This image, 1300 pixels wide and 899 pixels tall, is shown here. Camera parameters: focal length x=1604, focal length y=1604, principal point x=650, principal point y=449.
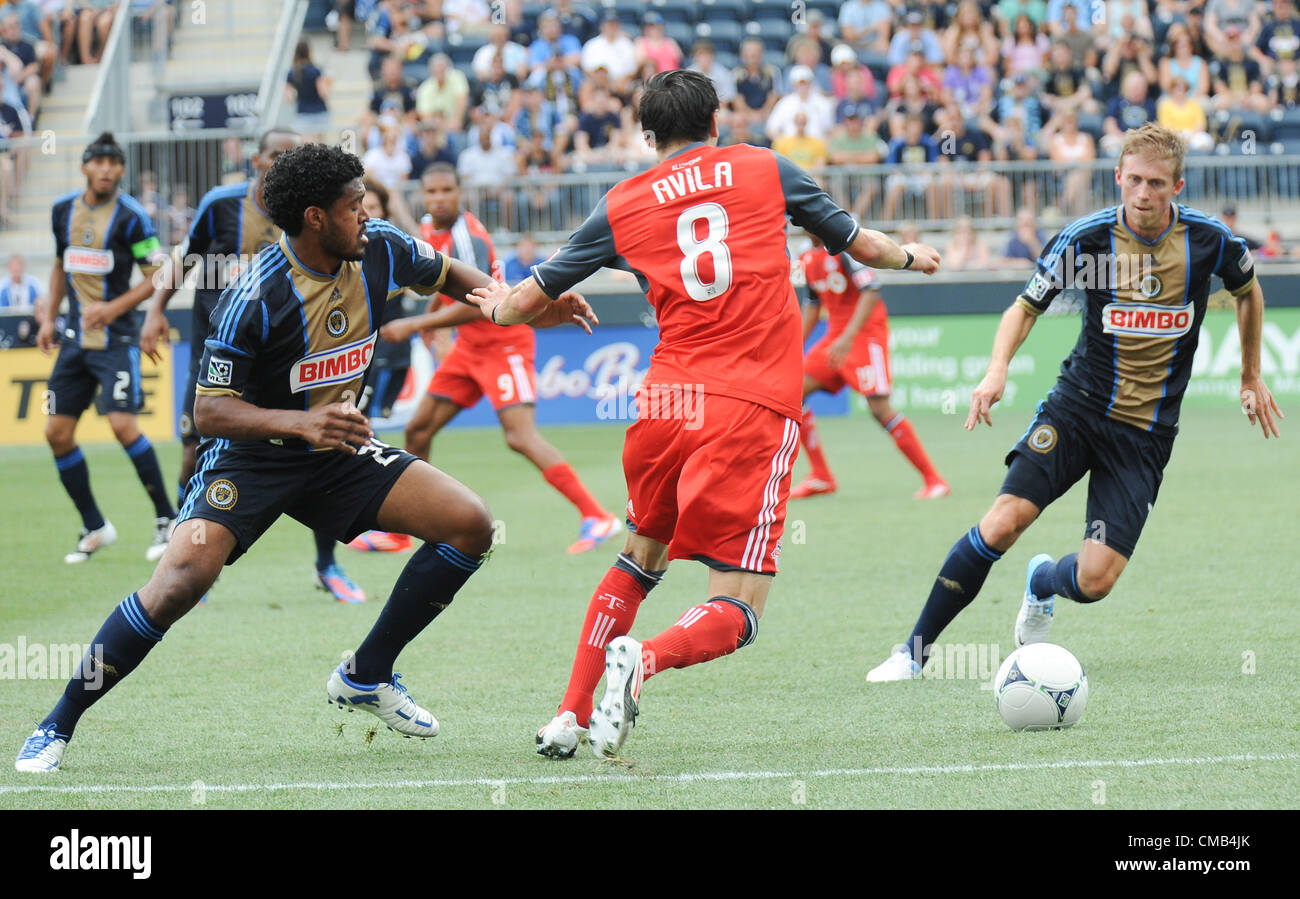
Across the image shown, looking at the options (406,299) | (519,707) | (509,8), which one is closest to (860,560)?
(519,707)

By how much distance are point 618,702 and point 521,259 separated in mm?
16087

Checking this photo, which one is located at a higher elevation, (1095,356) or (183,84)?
(183,84)

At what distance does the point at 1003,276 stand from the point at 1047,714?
582 inches

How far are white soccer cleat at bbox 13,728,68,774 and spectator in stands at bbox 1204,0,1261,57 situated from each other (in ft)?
67.7

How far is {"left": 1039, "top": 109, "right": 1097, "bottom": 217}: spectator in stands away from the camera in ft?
67.4

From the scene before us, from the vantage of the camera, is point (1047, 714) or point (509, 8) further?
point (509, 8)

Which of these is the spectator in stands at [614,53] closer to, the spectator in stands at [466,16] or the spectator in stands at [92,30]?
the spectator in stands at [466,16]

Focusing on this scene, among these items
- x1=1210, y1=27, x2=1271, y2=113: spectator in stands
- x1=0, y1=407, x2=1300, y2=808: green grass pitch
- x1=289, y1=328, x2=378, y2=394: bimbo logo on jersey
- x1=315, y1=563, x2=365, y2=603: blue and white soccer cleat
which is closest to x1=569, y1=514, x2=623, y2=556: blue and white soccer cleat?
x1=0, y1=407, x2=1300, y2=808: green grass pitch

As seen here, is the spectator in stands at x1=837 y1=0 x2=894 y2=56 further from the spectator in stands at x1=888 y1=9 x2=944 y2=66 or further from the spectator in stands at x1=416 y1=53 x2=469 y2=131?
the spectator in stands at x1=416 y1=53 x2=469 y2=131

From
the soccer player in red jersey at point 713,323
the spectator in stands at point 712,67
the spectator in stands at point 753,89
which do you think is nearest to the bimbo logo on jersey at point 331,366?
the soccer player in red jersey at point 713,323

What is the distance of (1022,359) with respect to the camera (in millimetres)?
19375
